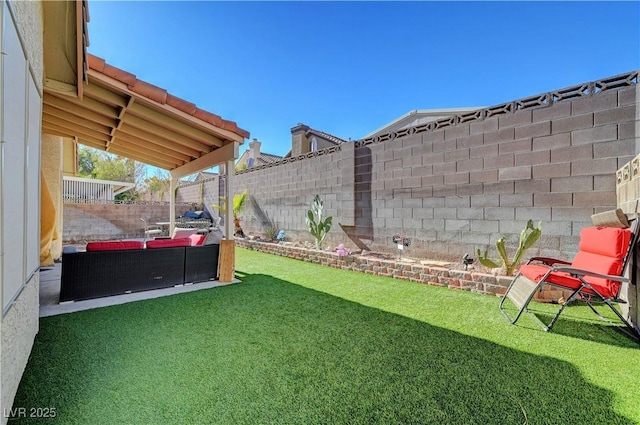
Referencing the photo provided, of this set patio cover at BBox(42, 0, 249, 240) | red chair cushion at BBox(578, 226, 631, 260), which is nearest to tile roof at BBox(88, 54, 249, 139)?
patio cover at BBox(42, 0, 249, 240)

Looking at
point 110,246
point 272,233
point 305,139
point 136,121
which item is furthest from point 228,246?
point 305,139

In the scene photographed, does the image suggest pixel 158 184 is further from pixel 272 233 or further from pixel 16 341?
pixel 16 341

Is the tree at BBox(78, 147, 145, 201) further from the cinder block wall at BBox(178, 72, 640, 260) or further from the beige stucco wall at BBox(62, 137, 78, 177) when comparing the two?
the cinder block wall at BBox(178, 72, 640, 260)

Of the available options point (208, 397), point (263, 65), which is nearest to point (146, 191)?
point (263, 65)

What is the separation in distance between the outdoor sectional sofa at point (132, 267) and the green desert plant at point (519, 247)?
5736 millimetres

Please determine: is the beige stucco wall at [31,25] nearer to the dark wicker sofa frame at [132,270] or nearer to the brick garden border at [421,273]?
Result: the dark wicker sofa frame at [132,270]

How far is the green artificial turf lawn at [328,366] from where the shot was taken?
2.14 meters

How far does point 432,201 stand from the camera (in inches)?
271

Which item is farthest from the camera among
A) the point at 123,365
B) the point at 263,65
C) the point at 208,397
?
the point at 263,65

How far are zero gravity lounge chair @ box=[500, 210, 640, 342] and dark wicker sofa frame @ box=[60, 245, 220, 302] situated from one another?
18.5 feet

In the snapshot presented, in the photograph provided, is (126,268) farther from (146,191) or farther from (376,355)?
Result: (146,191)

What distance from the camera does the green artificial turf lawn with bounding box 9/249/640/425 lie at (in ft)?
7.04

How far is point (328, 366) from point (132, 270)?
431 cm

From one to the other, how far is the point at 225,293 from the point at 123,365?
8.35 feet
